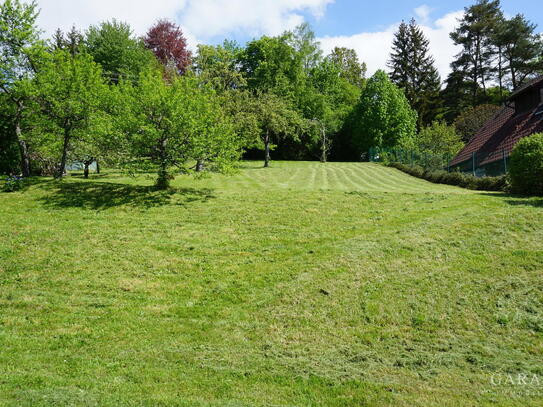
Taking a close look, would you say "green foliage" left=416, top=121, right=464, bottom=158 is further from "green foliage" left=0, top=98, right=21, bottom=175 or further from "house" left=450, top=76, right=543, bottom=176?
"green foliage" left=0, top=98, right=21, bottom=175

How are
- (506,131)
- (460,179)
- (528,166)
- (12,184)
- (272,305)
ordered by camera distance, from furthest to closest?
(506,131) < (460,179) < (12,184) < (528,166) < (272,305)

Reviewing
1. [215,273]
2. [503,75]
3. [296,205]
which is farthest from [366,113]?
[215,273]

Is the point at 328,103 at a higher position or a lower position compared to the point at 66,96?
higher

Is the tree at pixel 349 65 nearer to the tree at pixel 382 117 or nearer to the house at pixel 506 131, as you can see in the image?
the tree at pixel 382 117

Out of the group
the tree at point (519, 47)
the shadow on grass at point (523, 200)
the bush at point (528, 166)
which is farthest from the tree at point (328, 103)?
the shadow on grass at point (523, 200)

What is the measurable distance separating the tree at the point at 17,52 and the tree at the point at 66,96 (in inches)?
26.2

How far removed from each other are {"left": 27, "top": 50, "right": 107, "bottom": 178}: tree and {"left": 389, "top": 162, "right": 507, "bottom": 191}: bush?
64.9 feet

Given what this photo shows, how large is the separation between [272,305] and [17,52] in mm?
17878

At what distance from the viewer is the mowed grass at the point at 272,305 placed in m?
5.84

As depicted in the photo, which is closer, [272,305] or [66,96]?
[272,305]

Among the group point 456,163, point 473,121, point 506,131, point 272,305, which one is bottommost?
point 272,305

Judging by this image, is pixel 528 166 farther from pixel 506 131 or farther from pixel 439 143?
pixel 439 143

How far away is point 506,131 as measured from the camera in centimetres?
2711

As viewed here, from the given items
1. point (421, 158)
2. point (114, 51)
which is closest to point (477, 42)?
point (421, 158)
